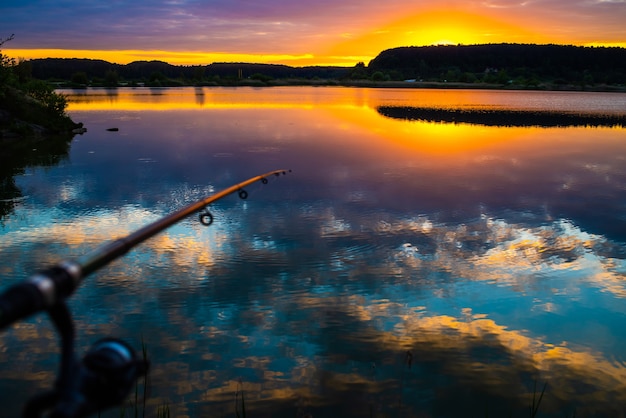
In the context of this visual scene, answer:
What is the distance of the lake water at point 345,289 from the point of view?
7.23 metres

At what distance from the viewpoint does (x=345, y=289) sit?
10.4m

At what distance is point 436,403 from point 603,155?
2896 cm

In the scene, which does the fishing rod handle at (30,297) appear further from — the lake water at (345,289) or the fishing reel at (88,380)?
the lake water at (345,289)

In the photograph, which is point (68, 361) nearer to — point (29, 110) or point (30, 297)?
point (30, 297)

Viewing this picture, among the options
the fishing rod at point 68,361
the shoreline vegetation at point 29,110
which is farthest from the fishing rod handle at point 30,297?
the shoreline vegetation at point 29,110

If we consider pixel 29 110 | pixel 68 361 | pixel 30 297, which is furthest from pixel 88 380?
pixel 29 110

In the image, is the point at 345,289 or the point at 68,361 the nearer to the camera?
the point at 68,361

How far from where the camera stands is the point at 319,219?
15516 mm

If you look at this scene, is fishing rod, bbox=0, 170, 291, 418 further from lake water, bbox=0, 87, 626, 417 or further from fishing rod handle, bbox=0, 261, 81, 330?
lake water, bbox=0, 87, 626, 417

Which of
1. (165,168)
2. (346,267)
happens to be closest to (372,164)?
(165,168)

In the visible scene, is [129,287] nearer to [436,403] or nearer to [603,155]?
[436,403]

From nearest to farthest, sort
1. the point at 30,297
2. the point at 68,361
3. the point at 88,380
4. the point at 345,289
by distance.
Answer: the point at 30,297 → the point at 68,361 → the point at 88,380 → the point at 345,289

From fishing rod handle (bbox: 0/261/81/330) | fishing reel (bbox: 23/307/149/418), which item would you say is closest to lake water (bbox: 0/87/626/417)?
fishing reel (bbox: 23/307/149/418)

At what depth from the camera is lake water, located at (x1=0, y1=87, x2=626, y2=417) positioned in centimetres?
723
